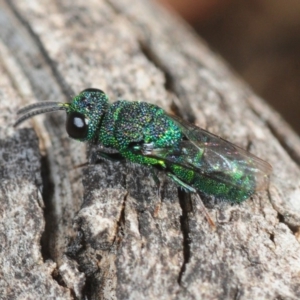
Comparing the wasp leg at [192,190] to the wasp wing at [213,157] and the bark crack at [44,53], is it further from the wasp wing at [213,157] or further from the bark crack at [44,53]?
the bark crack at [44,53]

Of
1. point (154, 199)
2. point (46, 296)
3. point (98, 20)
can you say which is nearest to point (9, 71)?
point (98, 20)

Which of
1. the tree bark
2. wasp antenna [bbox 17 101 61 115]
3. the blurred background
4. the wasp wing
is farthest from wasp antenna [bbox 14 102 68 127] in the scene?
the blurred background

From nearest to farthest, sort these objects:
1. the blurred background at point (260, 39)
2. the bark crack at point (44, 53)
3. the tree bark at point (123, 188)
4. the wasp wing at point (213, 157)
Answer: the tree bark at point (123, 188)
the wasp wing at point (213, 157)
the bark crack at point (44, 53)
the blurred background at point (260, 39)

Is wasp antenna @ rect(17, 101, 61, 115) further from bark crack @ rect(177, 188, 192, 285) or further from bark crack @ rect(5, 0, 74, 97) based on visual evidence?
bark crack @ rect(177, 188, 192, 285)

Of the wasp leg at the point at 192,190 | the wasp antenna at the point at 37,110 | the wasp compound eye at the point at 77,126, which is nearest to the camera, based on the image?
the wasp leg at the point at 192,190

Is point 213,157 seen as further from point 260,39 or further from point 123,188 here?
point 260,39

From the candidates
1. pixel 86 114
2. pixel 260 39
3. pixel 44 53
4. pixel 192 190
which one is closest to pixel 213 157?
pixel 192 190

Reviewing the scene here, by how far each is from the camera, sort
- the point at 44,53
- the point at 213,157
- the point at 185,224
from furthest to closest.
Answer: the point at 44,53 → the point at 213,157 → the point at 185,224

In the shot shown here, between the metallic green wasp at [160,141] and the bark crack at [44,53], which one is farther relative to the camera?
the bark crack at [44,53]

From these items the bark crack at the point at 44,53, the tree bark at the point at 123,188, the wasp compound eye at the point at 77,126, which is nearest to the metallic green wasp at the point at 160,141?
the wasp compound eye at the point at 77,126
